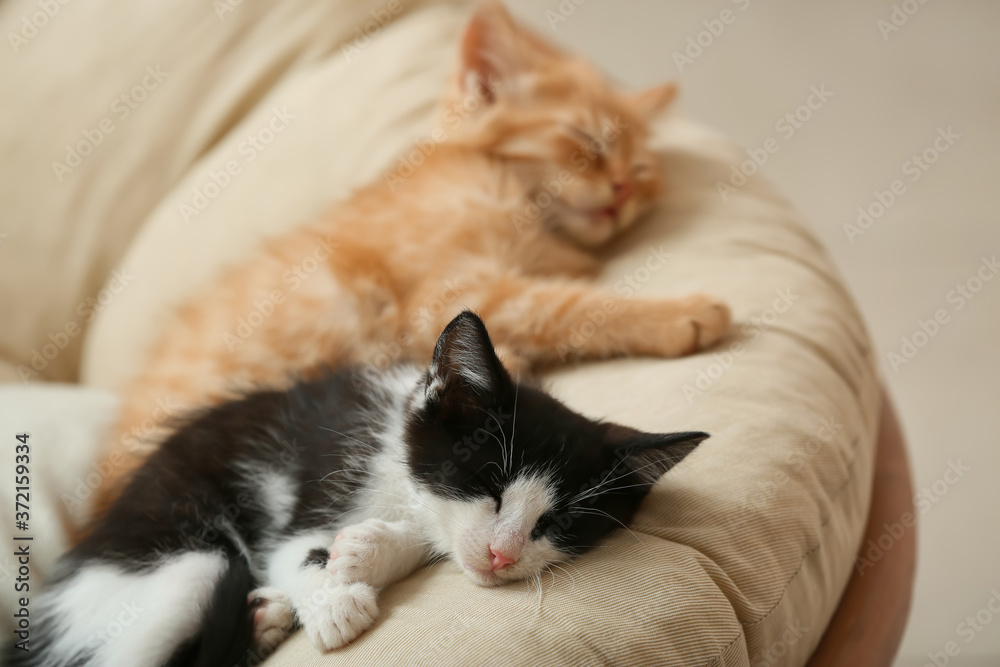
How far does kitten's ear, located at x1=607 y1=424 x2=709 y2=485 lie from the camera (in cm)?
85

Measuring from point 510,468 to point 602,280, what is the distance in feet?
2.88

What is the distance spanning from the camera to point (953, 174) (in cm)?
327

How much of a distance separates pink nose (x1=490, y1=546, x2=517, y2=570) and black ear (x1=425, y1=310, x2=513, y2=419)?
7.2 inches

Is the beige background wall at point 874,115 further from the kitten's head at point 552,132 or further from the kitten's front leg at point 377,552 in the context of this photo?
the kitten's front leg at point 377,552

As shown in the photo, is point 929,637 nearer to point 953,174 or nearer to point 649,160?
point 649,160

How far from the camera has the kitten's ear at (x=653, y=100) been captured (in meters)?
1.90

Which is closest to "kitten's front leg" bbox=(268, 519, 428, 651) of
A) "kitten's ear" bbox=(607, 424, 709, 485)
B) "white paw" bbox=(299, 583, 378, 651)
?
"white paw" bbox=(299, 583, 378, 651)

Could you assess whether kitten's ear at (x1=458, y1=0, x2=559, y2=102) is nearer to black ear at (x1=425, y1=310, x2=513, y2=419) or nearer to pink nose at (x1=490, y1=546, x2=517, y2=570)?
black ear at (x1=425, y1=310, x2=513, y2=419)

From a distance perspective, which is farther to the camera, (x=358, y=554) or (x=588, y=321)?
(x=588, y=321)

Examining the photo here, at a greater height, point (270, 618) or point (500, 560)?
point (500, 560)

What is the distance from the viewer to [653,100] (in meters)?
1.91

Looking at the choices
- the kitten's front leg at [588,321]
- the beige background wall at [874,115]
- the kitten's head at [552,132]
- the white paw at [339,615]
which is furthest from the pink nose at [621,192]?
the beige background wall at [874,115]

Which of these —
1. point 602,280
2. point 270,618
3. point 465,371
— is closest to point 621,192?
point 602,280

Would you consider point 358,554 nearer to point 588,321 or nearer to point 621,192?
point 588,321
